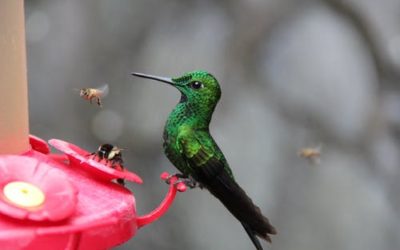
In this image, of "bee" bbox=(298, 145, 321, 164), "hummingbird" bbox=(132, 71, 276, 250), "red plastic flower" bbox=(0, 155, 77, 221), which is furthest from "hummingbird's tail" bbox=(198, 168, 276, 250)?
"bee" bbox=(298, 145, 321, 164)

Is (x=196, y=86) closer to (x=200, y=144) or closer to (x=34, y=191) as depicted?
(x=200, y=144)

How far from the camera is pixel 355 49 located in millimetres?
3221

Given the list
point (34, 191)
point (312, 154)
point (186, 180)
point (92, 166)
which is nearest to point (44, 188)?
point (34, 191)

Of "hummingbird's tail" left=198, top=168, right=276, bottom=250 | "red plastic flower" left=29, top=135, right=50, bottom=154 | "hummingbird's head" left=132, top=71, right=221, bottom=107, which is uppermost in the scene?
"hummingbird's head" left=132, top=71, right=221, bottom=107

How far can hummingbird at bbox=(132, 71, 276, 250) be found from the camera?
1.53m

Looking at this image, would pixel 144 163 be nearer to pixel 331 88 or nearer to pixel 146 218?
pixel 331 88

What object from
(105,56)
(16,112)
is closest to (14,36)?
(16,112)

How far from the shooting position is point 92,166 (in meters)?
1.44

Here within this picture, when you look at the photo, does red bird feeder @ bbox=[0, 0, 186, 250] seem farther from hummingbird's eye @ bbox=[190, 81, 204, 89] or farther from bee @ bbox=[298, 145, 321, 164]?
bee @ bbox=[298, 145, 321, 164]

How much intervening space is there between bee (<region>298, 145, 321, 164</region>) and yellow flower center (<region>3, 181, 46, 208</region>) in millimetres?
2047

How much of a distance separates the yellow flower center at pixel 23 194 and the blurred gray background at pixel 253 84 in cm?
191

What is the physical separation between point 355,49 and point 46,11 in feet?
4.79

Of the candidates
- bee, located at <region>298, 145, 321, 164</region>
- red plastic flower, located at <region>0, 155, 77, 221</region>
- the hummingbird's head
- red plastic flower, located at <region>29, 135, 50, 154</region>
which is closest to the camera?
red plastic flower, located at <region>0, 155, 77, 221</region>

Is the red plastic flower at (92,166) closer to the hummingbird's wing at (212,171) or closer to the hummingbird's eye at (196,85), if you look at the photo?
the hummingbird's wing at (212,171)
